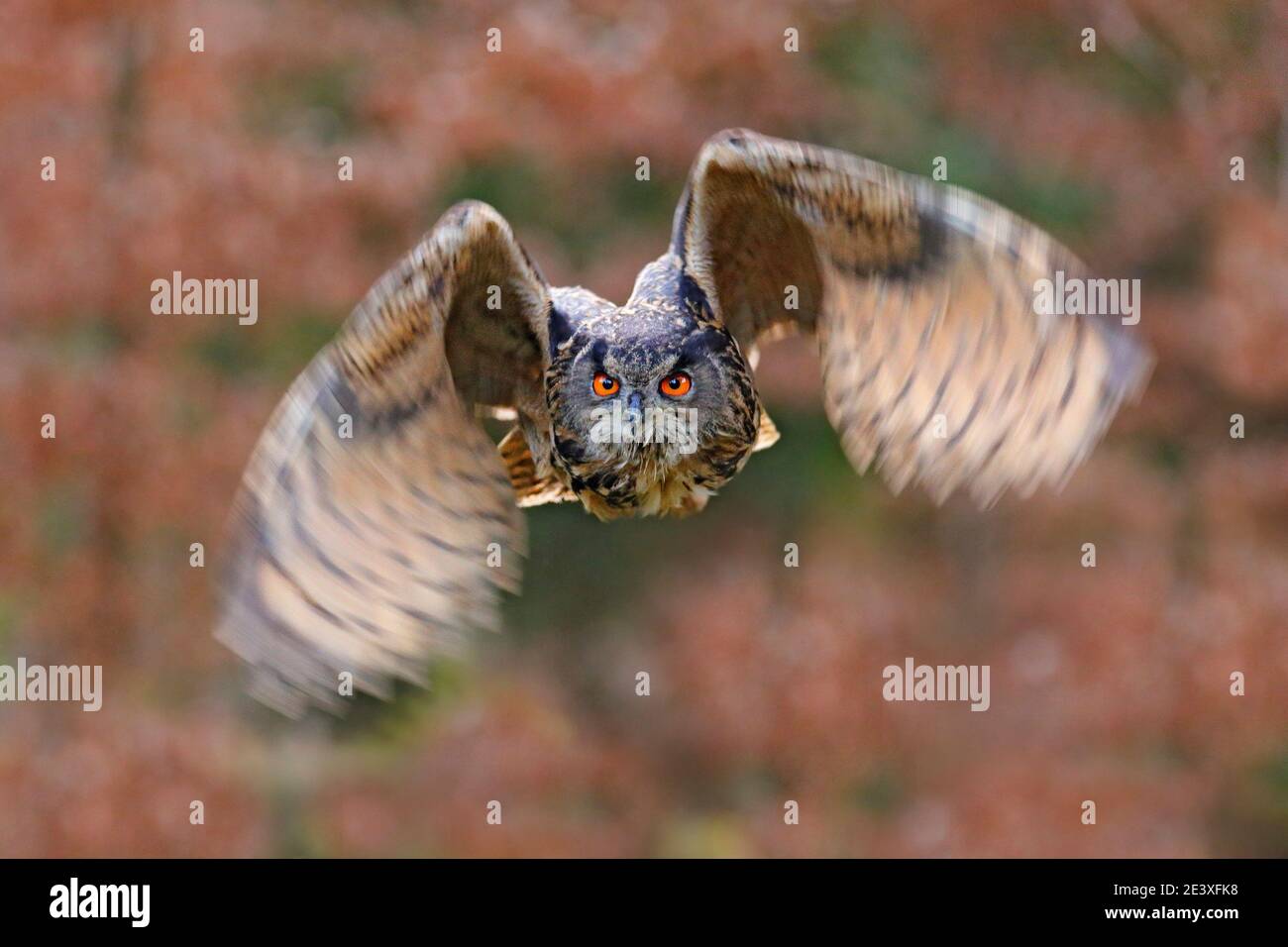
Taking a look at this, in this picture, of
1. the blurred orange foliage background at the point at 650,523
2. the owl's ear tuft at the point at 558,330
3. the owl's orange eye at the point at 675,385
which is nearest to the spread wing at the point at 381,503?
the owl's ear tuft at the point at 558,330

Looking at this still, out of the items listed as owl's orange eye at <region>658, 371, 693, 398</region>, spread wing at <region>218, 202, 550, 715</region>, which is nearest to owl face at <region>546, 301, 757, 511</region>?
owl's orange eye at <region>658, 371, 693, 398</region>

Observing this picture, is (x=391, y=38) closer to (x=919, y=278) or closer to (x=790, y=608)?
(x=790, y=608)

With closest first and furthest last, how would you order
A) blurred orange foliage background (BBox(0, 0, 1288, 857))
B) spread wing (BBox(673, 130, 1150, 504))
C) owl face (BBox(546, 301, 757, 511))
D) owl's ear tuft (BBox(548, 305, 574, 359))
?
spread wing (BBox(673, 130, 1150, 504)) < owl face (BBox(546, 301, 757, 511)) < owl's ear tuft (BBox(548, 305, 574, 359)) < blurred orange foliage background (BBox(0, 0, 1288, 857))

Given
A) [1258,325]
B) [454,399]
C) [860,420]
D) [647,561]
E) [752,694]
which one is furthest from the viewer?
[647,561]

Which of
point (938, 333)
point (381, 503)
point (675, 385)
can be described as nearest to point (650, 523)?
point (675, 385)

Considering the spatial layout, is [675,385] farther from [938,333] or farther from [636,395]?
[938,333]

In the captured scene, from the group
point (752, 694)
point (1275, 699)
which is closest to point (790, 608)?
point (752, 694)

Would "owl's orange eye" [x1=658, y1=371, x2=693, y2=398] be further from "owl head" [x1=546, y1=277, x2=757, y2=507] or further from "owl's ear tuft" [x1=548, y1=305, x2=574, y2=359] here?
"owl's ear tuft" [x1=548, y1=305, x2=574, y2=359]
